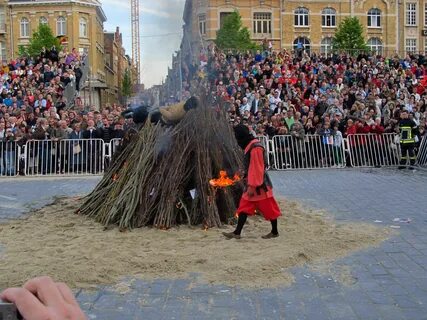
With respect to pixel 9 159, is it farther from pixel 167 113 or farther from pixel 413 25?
pixel 413 25

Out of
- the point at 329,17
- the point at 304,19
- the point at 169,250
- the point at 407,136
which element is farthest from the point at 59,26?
the point at 169,250

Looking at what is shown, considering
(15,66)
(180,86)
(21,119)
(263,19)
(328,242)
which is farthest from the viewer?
(263,19)

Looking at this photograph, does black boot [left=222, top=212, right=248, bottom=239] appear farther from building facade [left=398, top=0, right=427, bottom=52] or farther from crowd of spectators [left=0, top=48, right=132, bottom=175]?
building facade [left=398, top=0, right=427, bottom=52]

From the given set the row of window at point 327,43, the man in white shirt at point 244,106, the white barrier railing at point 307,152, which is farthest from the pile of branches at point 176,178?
the row of window at point 327,43

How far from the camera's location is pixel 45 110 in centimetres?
2219

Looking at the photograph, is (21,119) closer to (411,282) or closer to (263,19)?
(411,282)

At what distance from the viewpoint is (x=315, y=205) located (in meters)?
11.7

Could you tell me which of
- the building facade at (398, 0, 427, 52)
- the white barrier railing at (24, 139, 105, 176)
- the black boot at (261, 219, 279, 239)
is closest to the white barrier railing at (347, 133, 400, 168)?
the white barrier railing at (24, 139, 105, 176)

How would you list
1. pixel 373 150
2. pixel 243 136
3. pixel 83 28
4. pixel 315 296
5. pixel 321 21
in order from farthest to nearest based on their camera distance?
pixel 321 21 → pixel 83 28 → pixel 373 150 → pixel 243 136 → pixel 315 296

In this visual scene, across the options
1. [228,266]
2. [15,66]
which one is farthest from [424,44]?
[228,266]

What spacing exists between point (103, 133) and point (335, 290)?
44.5ft

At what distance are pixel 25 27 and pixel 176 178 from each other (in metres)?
67.8

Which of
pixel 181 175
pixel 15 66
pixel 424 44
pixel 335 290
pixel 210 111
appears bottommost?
pixel 335 290

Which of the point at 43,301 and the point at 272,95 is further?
the point at 272,95
